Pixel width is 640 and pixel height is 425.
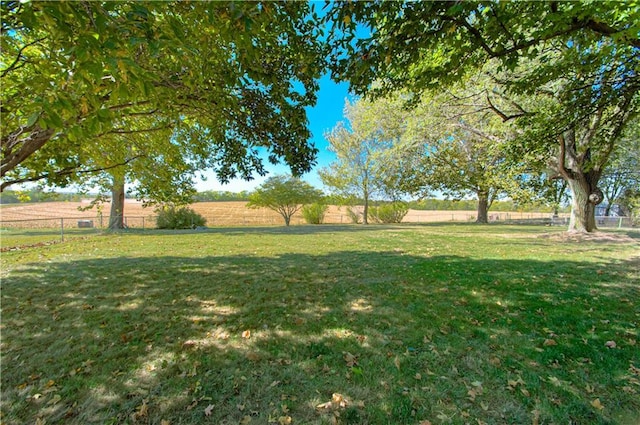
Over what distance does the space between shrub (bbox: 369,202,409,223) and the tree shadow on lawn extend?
2558 cm

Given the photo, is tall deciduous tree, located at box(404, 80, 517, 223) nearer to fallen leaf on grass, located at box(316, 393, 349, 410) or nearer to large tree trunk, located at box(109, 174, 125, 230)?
fallen leaf on grass, located at box(316, 393, 349, 410)

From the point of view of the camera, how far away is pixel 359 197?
28219 millimetres

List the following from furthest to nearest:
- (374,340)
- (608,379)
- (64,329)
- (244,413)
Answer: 1. (64,329)
2. (374,340)
3. (608,379)
4. (244,413)

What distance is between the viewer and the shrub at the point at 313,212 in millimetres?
28683

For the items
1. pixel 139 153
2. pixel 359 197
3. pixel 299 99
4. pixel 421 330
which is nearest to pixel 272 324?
pixel 421 330

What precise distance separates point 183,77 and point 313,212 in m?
25.8

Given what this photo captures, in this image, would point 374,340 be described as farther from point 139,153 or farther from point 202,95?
point 139,153

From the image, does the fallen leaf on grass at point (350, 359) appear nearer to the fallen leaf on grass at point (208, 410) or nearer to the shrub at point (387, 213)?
the fallen leaf on grass at point (208, 410)

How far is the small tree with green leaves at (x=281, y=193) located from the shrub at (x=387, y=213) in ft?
29.1

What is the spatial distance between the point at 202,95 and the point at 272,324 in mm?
3276

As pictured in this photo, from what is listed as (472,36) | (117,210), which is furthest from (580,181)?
(117,210)

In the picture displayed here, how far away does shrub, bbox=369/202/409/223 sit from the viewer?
30.8 metres

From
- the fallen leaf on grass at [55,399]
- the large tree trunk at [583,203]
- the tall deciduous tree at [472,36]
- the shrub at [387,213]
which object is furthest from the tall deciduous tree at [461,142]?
the shrub at [387,213]

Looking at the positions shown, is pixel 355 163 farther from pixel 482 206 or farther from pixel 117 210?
pixel 117 210
